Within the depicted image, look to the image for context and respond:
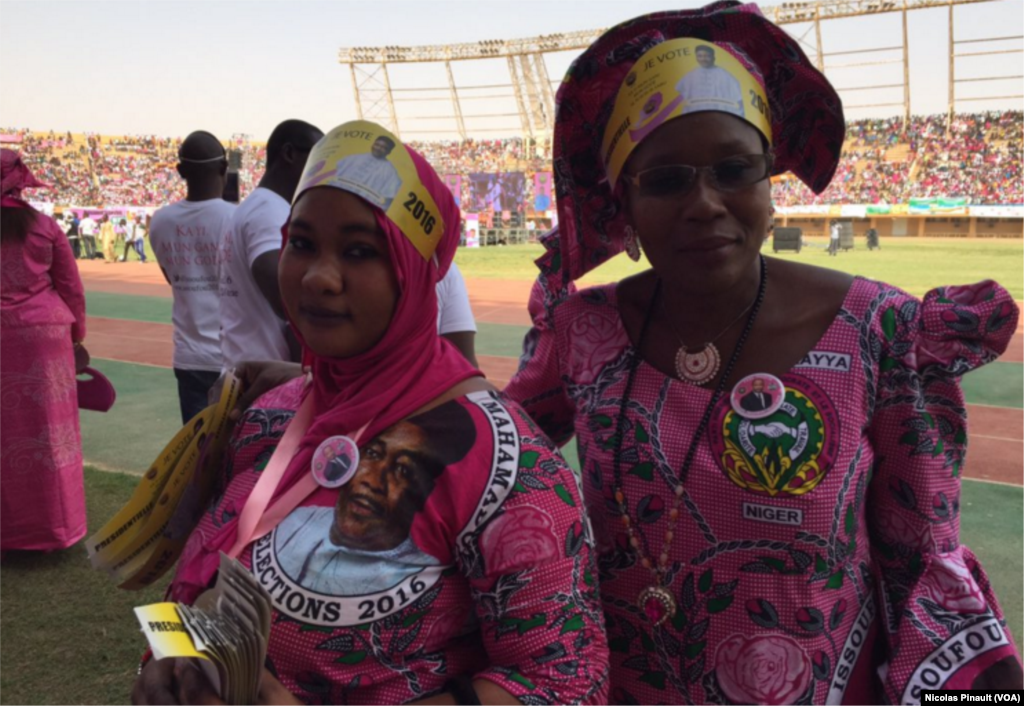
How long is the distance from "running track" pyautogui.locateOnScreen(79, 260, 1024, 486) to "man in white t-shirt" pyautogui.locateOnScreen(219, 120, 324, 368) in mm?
5362

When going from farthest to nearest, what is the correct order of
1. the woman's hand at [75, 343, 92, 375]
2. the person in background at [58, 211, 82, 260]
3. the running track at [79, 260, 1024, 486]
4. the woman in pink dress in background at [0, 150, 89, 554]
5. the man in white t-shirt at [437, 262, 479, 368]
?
the person in background at [58, 211, 82, 260]
the running track at [79, 260, 1024, 486]
the woman's hand at [75, 343, 92, 375]
the woman in pink dress in background at [0, 150, 89, 554]
the man in white t-shirt at [437, 262, 479, 368]

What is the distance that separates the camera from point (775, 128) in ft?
6.38

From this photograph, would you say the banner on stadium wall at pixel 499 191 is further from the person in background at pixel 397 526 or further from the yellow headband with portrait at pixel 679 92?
the person in background at pixel 397 526

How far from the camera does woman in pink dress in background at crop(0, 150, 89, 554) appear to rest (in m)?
4.74

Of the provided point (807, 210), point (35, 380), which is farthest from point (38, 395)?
point (807, 210)

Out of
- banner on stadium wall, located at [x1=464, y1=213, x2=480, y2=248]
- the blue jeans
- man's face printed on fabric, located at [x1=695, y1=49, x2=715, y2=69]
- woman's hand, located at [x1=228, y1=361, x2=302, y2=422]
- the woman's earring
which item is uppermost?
man's face printed on fabric, located at [x1=695, y1=49, x2=715, y2=69]

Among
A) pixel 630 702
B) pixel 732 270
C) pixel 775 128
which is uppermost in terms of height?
pixel 775 128

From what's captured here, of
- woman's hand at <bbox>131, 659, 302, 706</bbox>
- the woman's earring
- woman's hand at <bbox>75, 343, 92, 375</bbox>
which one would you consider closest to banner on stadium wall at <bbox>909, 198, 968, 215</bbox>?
woman's hand at <bbox>75, 343, 92, 375</bbox>

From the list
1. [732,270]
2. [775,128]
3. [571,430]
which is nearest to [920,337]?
[732,270]

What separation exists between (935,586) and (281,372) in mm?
1412

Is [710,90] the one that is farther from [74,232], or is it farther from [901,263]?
[74,232]

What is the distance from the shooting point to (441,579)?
1.48 metres

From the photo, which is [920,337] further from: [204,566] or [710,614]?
[204,566]

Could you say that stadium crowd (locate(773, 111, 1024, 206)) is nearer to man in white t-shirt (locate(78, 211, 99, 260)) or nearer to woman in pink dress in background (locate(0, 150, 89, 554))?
man in white t-shirt (locate(78, 211, 99, 260))
